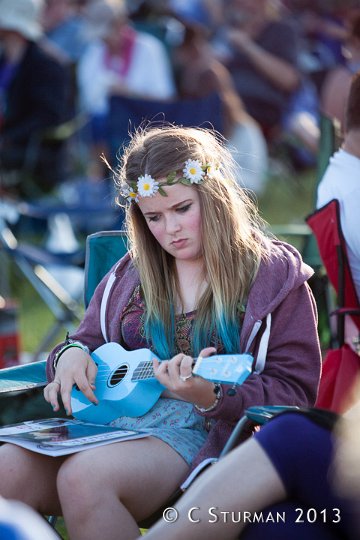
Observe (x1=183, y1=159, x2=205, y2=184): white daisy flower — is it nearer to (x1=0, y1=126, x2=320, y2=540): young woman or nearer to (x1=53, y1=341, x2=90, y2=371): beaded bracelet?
(x1=0, y1=126, x2=320, y2=540): young woman

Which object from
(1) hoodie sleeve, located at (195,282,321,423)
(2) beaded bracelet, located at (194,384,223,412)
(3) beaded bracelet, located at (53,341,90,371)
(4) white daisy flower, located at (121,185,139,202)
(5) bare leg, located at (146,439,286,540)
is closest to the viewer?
(5) bare leg, located at (146,439,286,540)

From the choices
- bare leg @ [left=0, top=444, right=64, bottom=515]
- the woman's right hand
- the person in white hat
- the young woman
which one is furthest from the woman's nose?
the person in white hat

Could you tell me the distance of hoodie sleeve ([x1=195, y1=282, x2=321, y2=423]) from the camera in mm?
2812

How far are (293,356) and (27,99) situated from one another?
568cm

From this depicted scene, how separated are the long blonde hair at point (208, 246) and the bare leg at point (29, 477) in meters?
0.46

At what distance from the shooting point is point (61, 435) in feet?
9.60

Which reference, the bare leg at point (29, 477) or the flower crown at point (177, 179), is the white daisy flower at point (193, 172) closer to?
the flower crown at point (177, 179)

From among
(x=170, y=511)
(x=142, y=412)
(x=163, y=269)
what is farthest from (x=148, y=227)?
(x=170, y=511)

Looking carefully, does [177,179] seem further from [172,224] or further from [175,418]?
[175,418]

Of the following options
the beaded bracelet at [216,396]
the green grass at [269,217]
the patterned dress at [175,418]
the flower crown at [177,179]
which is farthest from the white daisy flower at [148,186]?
the green grass at [269,217]

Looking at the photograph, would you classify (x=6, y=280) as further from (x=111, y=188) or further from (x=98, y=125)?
(x=98, y=125)

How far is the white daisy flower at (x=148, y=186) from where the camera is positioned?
295cm

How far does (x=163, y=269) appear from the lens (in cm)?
315

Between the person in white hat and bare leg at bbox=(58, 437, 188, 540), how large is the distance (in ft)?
17.8
